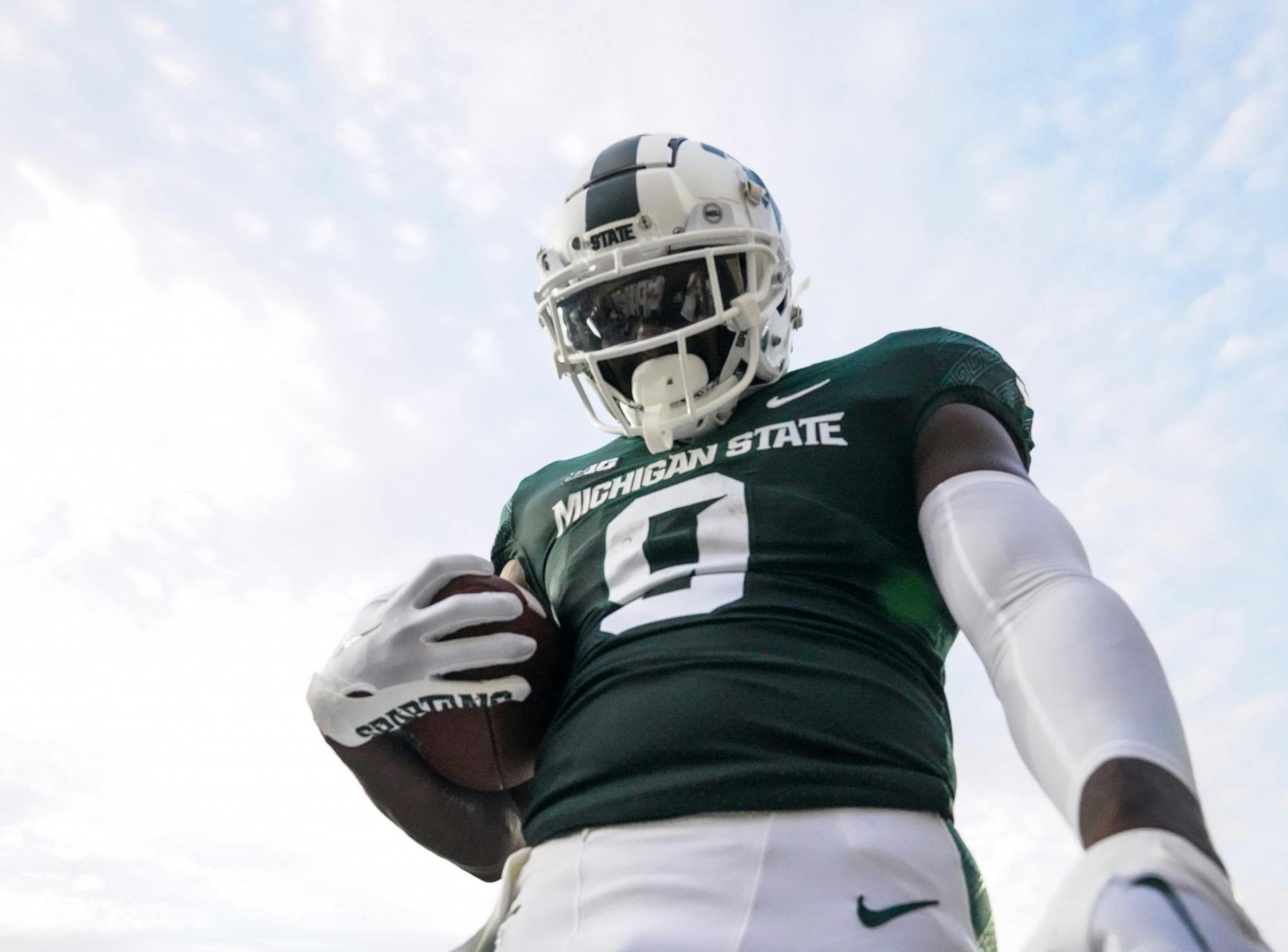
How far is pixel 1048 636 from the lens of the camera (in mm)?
1499

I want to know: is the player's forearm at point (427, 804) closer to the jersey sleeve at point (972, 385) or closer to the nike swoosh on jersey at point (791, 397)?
the nike swoosh on jersey at point (791, 397)

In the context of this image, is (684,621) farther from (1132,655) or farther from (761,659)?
(1132,655)

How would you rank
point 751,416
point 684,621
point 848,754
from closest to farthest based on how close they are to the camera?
point 848,754 < point 684,621 < point 751,416

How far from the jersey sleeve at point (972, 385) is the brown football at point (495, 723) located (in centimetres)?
85

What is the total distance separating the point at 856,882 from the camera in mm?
1579

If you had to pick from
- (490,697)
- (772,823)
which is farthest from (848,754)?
(490,697)

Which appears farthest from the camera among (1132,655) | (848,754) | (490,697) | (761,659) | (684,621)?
(490,697)

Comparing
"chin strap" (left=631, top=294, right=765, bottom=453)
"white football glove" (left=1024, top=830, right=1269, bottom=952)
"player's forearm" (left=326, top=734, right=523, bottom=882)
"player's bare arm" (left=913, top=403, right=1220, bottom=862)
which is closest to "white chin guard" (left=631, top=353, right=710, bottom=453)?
"chin strap" (left=631, top=294, right=765, bottom=453)

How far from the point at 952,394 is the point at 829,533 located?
375mm

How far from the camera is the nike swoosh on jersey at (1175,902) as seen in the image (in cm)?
106

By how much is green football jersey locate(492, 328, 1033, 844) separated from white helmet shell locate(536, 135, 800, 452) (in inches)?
3.7

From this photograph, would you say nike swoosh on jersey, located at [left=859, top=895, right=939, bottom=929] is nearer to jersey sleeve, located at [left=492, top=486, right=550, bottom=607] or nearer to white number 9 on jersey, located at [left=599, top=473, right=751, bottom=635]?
white number 9 on jersey, located at [left=599, top=473, right=751, bottom=635]

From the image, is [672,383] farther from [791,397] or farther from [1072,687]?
[1072,687]

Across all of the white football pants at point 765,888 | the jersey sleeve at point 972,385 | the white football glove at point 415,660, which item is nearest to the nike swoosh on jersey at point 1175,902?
the white football pants at point 765,888
